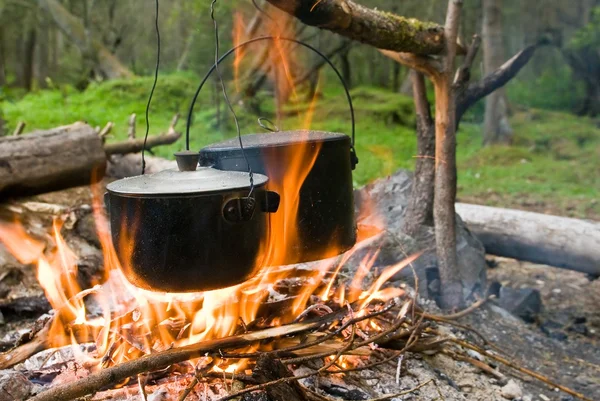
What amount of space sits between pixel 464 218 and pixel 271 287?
8.77ft

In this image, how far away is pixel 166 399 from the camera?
2.11 meters

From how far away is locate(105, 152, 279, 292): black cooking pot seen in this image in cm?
196

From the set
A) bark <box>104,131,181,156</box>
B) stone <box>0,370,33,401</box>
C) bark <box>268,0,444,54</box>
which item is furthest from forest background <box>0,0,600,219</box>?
stone <box>0,370,33,401</box>

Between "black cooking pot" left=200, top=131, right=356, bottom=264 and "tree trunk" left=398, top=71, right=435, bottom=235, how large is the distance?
4.77 feet

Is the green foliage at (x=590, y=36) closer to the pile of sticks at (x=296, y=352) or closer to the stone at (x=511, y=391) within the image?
the pile of sticks at (x=296, y=352)

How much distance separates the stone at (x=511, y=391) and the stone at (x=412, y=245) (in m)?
1.15

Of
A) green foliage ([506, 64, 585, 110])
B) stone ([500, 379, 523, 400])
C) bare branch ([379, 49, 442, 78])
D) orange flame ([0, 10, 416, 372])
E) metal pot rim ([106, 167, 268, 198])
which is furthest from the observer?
green foliage ([506, 64, 585, 110])

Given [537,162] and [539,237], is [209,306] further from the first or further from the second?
[537,162]

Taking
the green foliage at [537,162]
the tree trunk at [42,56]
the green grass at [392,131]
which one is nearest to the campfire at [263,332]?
the green grass at [392,131]

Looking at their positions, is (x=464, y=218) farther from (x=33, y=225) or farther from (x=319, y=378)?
(x=33, y=225)

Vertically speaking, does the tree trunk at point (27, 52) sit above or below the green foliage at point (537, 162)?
above

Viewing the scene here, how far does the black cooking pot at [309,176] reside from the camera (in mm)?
2557

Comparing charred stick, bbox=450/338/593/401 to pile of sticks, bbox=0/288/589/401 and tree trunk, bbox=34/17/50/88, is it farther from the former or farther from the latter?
tree trunk, bbox=34/17/50/88

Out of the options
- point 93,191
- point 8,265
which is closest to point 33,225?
point 8,265
